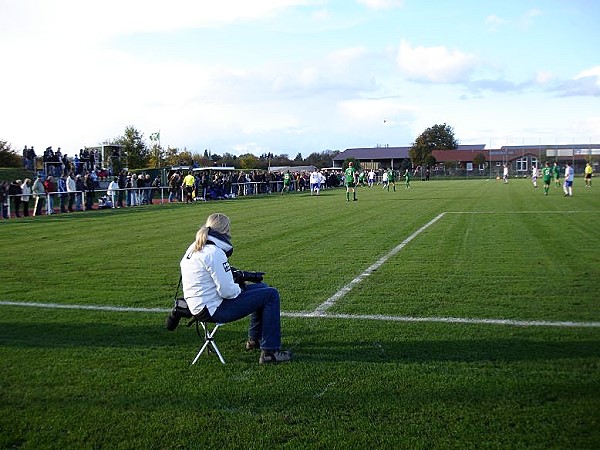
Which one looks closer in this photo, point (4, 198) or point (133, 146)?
point (4, 198)

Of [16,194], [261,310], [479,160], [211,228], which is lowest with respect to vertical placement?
[261,310]

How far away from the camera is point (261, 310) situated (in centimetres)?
631

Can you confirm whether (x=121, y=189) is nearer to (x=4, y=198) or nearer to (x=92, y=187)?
(x=92, y=187)

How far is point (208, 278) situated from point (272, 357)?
950 mm

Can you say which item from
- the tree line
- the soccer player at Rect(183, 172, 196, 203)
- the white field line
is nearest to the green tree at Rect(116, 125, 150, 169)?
the tree line

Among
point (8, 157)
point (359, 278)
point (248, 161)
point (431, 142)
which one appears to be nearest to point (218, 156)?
point (248, 161)

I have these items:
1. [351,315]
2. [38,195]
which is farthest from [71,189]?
[351,315]

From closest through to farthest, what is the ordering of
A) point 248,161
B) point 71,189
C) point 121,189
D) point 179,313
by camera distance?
point 179,313 < point 71,189 < point 121,189 < point 248,161

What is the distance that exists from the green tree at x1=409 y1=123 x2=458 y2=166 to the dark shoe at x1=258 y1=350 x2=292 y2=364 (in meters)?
108

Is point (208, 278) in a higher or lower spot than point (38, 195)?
higher

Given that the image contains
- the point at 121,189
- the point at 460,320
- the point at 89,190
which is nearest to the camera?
the point at 460,320

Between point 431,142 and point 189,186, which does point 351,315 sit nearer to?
point 189,186

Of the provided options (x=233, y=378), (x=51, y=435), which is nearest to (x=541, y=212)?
(x=233, y=378)

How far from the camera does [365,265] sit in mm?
11398
